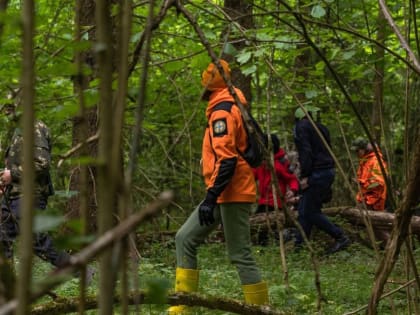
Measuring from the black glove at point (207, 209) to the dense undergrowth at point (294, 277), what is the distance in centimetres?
58

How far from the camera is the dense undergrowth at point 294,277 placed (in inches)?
225

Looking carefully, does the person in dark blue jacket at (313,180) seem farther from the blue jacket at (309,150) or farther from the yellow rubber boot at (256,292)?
the yellow rubber boot at (256,292)

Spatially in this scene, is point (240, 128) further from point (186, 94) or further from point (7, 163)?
point (186, 94)

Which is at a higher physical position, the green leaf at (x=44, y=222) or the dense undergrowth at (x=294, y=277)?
the green leaf at (x=44, y=222)

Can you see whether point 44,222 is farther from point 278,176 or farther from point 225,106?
point 278,176

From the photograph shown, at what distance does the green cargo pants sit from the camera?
545 centimetres

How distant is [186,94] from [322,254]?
3.49 meters

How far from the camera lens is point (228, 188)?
5.46m

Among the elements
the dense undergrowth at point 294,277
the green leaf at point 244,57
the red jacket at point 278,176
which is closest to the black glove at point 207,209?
the dense undergrowth at point 294,277

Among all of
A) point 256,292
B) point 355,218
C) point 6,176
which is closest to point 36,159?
point 6,176

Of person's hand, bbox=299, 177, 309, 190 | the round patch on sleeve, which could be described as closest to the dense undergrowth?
person's hand, bbox=299, 177, 309, 190

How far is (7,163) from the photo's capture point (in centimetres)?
629

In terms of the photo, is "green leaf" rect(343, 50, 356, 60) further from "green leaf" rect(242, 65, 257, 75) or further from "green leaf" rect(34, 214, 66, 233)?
"green leaf" rect(34, 214, 66, 233)

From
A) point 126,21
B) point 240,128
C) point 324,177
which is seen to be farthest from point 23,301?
point 324,177
